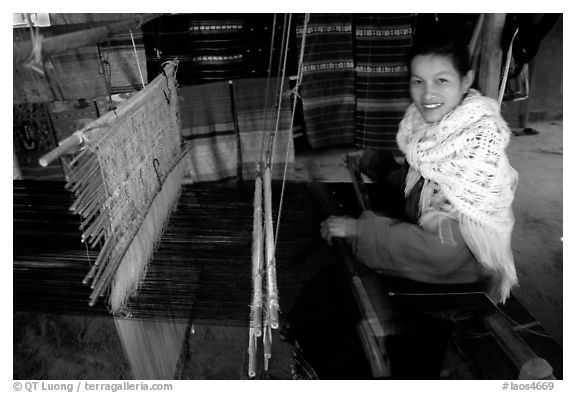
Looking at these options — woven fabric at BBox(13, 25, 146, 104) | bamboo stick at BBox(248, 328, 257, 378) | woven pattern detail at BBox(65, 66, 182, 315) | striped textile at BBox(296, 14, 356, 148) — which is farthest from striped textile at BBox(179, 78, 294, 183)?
bamboo stick at BBox(248, 328, 257, 378)

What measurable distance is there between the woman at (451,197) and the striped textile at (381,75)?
2.24 m

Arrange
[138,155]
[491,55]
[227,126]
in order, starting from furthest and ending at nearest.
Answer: [227,126]
[491,55]
[138,155]

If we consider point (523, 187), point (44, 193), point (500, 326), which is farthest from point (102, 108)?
point (523, 187)

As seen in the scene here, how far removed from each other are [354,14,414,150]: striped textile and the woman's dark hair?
222 cm

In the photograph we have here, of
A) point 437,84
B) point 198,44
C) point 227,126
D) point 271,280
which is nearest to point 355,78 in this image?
point 227,126

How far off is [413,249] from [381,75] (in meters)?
2.70

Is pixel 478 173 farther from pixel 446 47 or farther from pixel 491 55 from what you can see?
pixel 491 55

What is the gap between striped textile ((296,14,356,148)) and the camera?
3.55 metres

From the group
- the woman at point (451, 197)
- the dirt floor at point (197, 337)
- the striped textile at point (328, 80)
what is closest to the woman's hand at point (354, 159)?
the woman at point (451, 197)

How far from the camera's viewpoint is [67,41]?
0.87m

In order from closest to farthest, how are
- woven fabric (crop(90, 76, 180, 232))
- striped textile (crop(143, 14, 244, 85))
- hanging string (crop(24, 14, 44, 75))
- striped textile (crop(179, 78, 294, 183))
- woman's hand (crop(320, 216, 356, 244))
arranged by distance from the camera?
hanging string (crop(24, 14, 44, 75))
woven fabric (crop(90, 76, 180, 232))
woman's hand (crop(320, 216, 356, 244))
striped textile (crop(143, 14, 244, 85))
striped textile (crop(179, 78, 294, 183))

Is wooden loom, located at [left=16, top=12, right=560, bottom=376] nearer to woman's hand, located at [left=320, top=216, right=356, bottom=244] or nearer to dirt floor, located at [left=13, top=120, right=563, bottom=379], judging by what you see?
woman's hand, located at [left=320, top=216, right=356, bottom=244]

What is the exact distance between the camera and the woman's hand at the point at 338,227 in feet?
5.06
